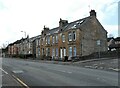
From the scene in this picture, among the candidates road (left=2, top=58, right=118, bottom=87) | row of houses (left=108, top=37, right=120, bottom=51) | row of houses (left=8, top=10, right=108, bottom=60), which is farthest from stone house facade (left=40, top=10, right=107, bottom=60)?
road (left=2, top=58, right=118, bottom=87)

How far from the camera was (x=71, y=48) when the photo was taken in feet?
180

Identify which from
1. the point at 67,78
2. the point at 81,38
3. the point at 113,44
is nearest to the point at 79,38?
the point at 81,38

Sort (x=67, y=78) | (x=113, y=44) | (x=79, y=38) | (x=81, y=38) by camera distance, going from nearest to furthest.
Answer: (x=67, y=78) → (x=79, y=38) → (x=81, y=38) → (x=113, y=44)

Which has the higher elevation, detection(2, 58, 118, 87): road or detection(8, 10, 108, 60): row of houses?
detection(8, 10, 108, 60): row of houses

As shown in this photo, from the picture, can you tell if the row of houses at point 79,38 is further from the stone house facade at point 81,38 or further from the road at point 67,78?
the road at point 67,78

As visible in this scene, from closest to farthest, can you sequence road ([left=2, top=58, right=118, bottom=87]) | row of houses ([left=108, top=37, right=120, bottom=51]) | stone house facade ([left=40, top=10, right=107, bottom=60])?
road ([left=2, top=58, right=118, bottom=87]) → stone house facade ([left=40, top=10, right=107, bottom=60]) → row of houses ([left=108, top=37, right=120, bottom=51])

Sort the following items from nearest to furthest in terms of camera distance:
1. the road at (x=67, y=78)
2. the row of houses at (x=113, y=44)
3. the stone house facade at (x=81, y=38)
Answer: the road at (x=67, y=78)
the stone house facade at (x=81, y=38)
the row of houses at (x=113, y=44)

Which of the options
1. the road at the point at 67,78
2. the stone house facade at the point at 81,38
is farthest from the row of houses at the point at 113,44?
the road at the point at 67,78

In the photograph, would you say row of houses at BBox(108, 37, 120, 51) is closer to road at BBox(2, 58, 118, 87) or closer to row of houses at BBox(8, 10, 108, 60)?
row of houses at BBox(8, 10, 108, 60)

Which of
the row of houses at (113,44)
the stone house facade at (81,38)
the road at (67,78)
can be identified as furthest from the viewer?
the row of houses at (113,44)

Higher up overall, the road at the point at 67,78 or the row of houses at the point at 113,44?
the row of houses at the point at 113,44

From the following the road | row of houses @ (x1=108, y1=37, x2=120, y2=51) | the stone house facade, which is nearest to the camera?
the road

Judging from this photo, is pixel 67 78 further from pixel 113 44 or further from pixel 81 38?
pixel 113 44

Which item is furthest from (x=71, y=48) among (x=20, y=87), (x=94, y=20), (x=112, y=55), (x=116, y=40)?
(x=116, y=40)
